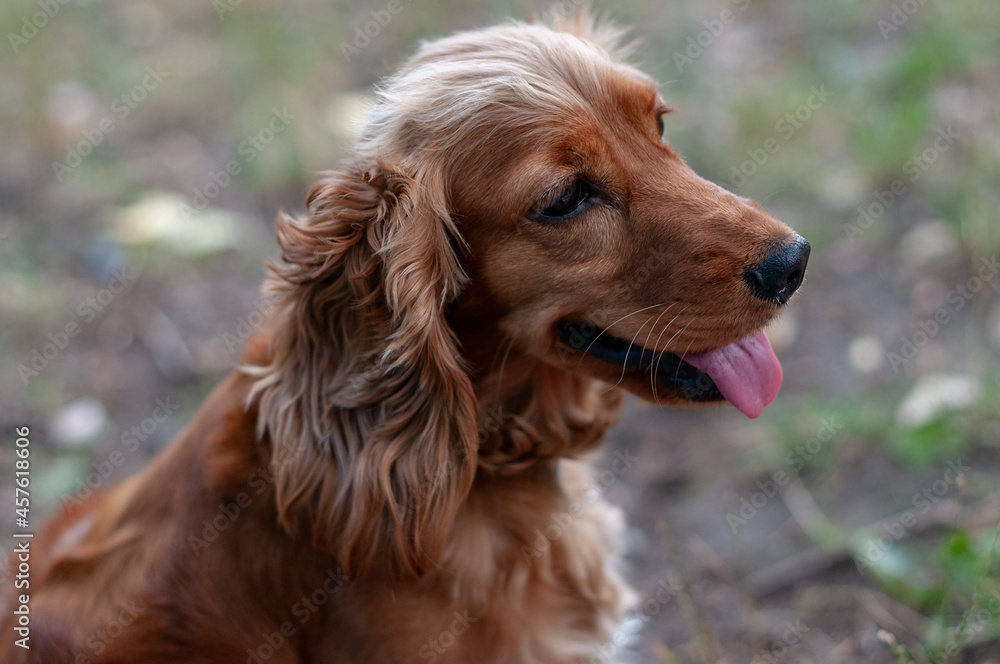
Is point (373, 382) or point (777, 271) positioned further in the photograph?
point (373, 382)

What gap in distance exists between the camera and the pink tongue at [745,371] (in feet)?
7.95

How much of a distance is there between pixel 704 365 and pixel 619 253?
1.28ft

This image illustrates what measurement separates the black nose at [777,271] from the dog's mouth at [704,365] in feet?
0.56

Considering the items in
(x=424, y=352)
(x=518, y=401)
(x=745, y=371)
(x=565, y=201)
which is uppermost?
(x=565, y=201)

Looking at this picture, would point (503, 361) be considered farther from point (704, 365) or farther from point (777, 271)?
point (777, 271)

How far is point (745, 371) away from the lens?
2459 mm

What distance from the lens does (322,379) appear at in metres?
Result: 2.42

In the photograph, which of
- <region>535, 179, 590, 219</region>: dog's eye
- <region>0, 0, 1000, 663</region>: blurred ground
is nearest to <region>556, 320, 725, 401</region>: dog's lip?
<region>535, 179, 590, 219</region>: dog's eye

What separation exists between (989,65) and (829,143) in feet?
3.17

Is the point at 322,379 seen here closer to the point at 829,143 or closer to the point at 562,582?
the point at 562,582

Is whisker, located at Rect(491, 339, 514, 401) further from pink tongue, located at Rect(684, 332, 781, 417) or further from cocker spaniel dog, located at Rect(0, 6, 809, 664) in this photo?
pink tongue, located at Rect(684, 332, 781, 417)

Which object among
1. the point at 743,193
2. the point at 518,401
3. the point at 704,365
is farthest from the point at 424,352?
the point at 743,193

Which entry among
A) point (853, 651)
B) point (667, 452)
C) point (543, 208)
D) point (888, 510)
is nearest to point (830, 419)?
point (888, 510)

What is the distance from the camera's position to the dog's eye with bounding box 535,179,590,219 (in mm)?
2309
